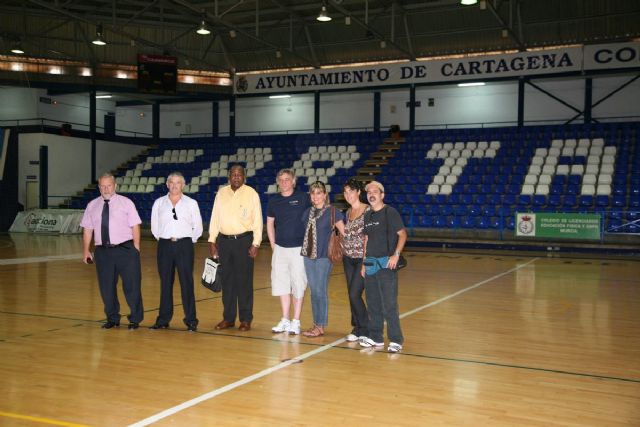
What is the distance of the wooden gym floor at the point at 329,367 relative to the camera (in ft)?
13.2

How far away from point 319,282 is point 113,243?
2.11 meters

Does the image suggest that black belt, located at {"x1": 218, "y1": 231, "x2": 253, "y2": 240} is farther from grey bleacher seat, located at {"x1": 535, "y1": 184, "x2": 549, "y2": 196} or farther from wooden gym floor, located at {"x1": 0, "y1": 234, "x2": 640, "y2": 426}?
grey bleacher seat, located at {"x1": 535, "y1": 184, "x2": 549, "y2": 196}

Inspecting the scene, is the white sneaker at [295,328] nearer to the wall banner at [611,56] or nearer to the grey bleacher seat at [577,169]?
the grey bleacher seat at [577,169]

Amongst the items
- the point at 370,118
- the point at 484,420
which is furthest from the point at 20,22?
the point at 484,420

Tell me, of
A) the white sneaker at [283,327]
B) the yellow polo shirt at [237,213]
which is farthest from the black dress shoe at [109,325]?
the white sneaker at [283,327]

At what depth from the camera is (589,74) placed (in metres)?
23.1

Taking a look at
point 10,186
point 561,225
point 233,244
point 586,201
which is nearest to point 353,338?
point 233,244

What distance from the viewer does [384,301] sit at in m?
5.70

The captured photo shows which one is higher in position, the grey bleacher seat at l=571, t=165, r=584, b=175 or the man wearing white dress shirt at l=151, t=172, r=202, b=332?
the grey bleacher seat at l=571, t=165, r=584, b=175

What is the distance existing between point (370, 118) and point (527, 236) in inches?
474

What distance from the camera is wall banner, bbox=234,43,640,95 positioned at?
74.2 feet

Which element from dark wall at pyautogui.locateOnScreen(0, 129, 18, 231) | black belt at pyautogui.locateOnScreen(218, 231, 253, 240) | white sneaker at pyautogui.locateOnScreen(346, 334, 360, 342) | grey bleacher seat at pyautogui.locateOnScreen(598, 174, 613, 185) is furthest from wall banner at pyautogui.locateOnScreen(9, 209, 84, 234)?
white sneaker at pyautogui.locateOnScreen(346, 334, 360, 342)

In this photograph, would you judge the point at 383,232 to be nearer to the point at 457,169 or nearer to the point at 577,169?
the point at 577,169

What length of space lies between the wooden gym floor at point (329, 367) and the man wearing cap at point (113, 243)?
0.39 meters
